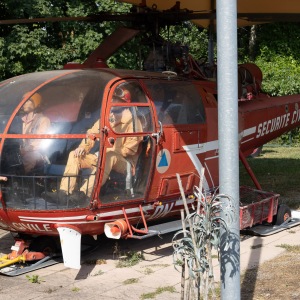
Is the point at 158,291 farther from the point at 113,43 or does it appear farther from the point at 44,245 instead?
the point at 113,43

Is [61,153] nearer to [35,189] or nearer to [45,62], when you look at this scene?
[35,189]

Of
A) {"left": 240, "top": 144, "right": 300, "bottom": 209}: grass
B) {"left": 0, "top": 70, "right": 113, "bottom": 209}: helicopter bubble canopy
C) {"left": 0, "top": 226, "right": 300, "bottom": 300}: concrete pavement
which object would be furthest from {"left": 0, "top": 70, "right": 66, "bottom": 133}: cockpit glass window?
{"left": 240, "top": 144, "right": 300, "bottom": 209}: grass

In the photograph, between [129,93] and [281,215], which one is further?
[281,215]

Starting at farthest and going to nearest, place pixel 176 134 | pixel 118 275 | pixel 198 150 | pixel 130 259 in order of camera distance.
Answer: pixel 198 150 → pixel 176 134 → pixel 130 259 → pixel 118 275

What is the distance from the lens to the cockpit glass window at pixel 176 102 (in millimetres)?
8148

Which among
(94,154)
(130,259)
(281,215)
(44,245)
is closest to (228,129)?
(94,154)

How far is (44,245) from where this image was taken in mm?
7996

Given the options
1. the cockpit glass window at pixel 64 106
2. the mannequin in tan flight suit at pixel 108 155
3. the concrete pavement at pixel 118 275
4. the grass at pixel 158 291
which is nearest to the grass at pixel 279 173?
the concrete pavement at pixel 118 275

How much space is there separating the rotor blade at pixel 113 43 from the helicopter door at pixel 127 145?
1.43m

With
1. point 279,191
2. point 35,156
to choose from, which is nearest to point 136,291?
point 35,156

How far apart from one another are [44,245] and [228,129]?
400 cm

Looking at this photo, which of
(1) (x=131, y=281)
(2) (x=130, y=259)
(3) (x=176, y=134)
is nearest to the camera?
(1) (x=131, y=281)

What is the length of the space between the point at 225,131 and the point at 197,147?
3842 mm

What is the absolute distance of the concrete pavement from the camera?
673cm
